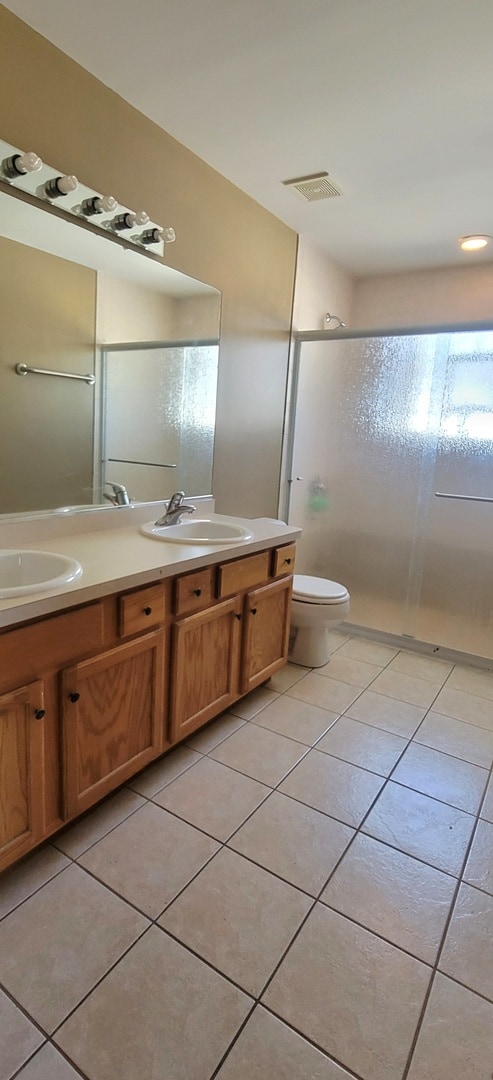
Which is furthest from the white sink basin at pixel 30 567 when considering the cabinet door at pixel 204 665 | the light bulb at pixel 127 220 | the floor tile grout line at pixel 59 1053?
the light bulb at pixel 127 220

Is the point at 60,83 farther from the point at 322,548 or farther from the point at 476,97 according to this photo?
the point at 322,548

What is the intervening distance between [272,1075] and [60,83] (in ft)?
8.64

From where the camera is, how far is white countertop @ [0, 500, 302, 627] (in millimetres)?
1287

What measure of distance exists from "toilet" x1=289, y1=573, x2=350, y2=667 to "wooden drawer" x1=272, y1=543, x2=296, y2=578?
0.95ft

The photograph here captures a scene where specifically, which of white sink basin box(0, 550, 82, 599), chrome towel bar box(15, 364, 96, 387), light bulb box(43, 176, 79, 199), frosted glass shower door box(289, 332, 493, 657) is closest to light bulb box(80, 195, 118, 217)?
light bulb box(43, 176, 79, 199)

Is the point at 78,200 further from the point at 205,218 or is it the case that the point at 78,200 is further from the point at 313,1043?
the point at 313,1043

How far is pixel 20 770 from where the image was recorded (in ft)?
4.35

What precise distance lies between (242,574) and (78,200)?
1413mm

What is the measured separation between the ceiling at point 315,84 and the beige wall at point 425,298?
2.30 feet

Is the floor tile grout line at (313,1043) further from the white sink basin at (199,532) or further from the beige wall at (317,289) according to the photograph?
the beige wall at (317,289)

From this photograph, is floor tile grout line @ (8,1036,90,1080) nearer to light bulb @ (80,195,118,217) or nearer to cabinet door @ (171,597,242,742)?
cabinet door @ (171,597,242,742)

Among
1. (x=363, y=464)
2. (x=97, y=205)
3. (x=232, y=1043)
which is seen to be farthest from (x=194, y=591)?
(x=363, y=464)

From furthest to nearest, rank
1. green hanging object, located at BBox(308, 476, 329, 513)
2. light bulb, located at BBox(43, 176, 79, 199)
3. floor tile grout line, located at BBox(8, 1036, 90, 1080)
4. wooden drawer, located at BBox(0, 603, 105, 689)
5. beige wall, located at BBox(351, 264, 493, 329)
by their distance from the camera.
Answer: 1. green hanging object, located at BBox(308, 476, 329, 513)
2. beige wall, located at BBox(351, 264, 493, 329)
3. light bulb, located at BBox(43, 176, 79, 199)
4. wooden drawer, located at BBox(0, 603, 105, 689)
5. floor tile grout line, located at BBox(8, 1036, 90, 1080)

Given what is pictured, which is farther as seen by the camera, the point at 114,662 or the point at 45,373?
the point at 45,373
